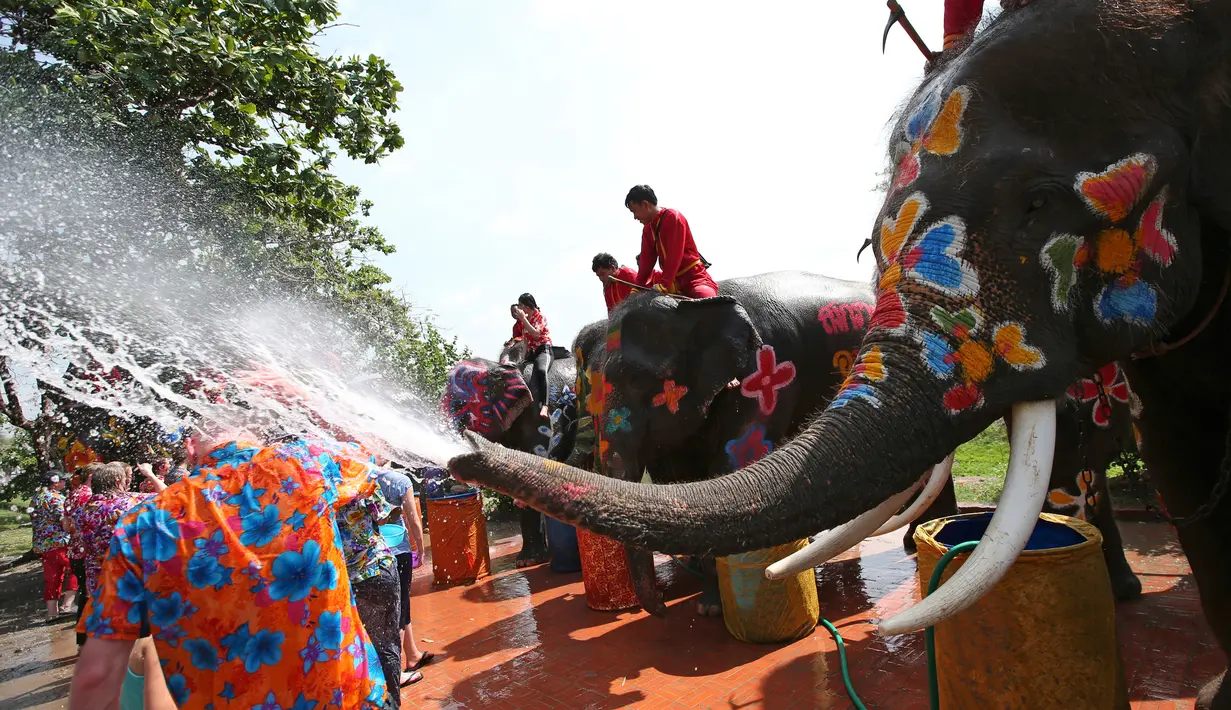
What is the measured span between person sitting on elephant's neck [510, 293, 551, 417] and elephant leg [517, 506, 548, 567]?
59.2 inches

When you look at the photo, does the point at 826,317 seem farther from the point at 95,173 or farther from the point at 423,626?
the point at 95,173

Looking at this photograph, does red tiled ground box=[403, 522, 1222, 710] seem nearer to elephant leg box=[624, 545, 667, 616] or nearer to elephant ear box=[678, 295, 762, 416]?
elephant leg box=[624, 545, 667, 616]

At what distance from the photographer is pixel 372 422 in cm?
349

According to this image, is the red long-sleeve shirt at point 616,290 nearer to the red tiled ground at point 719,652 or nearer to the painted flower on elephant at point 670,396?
the painted flower on elephant at point 670,396

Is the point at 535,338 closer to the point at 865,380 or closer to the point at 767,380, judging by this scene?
the point at 767,380

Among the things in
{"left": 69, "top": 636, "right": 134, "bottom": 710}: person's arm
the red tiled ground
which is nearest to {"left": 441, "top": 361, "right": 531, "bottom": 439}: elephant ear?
the red tiled ground

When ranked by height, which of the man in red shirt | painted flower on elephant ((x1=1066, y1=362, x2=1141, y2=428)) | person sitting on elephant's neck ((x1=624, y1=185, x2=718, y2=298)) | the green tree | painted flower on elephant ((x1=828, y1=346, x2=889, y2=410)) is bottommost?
painted flower on elephant ((x1=1066, y1=362, x2=1141, y2=428))

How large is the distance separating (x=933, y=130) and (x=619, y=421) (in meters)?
4.12

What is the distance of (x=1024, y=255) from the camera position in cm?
193

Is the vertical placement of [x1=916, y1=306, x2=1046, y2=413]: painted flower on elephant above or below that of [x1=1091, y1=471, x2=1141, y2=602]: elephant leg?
above

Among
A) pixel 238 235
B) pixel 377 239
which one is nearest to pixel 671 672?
pixel 238 235

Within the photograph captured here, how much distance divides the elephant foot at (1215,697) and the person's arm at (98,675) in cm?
381

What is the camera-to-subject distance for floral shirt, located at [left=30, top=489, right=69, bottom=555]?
29.0ft

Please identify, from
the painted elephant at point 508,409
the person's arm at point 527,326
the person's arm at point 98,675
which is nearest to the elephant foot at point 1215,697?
the person's arm at point 98,675
